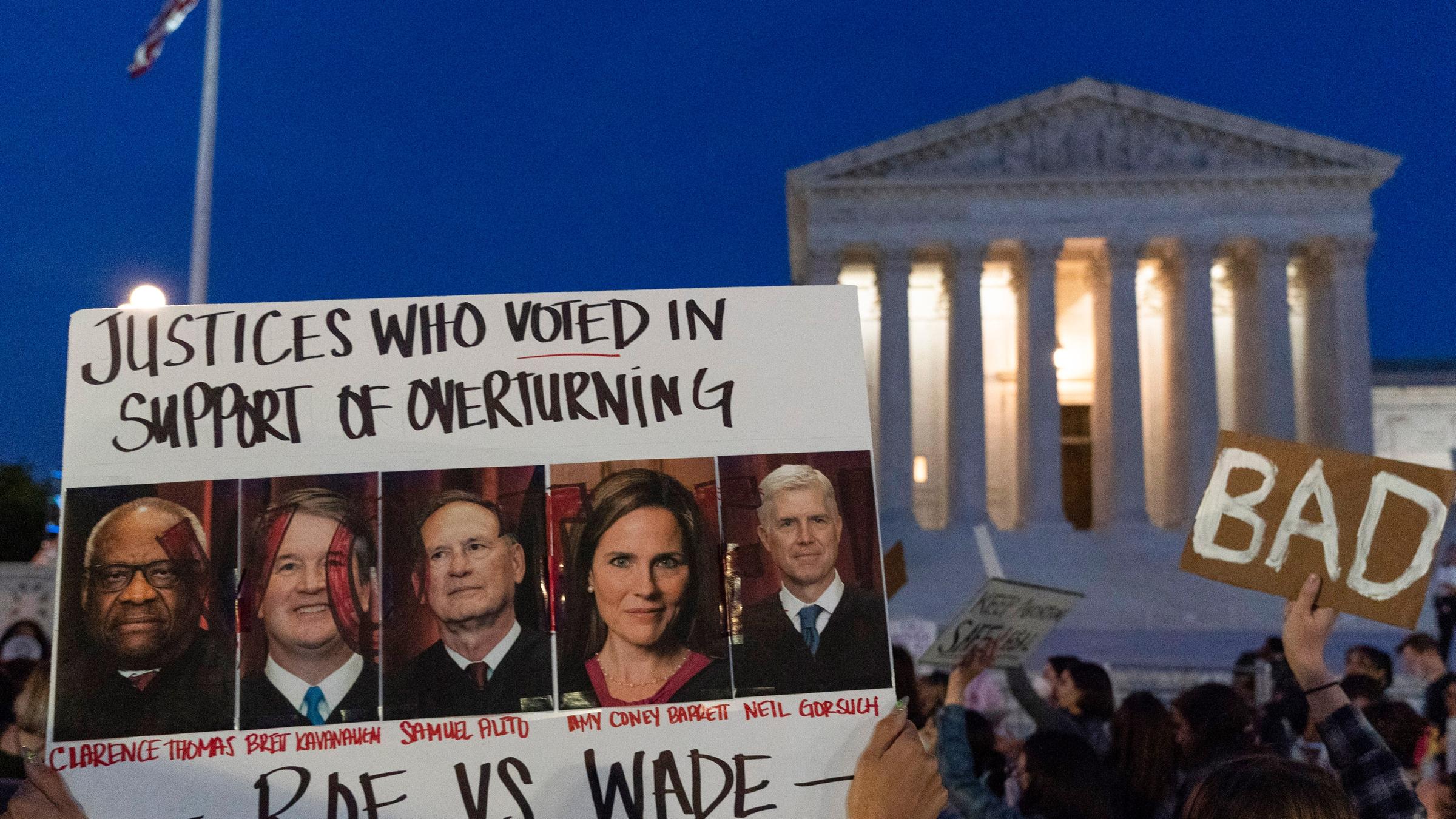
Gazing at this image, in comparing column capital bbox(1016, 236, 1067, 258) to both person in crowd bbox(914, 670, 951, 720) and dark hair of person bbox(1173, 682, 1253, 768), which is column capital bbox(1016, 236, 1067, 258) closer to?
person in crowd bbox(914, 670, 951, 720)

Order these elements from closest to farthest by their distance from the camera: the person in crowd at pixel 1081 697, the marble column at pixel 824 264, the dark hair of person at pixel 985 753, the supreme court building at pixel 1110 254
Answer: the dark hair of person at pixel 985 753
the person in crowd at pixel 1081 697
the supreme court building at pixel 1110 254
the marble column at pixel 824 264

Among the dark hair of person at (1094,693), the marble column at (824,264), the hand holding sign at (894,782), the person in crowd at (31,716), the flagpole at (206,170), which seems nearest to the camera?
the hand holding sign at (894,782)

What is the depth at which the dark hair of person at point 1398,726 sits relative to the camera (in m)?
6.38

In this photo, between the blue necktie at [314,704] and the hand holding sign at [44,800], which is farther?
the blue necktie at [314,704]

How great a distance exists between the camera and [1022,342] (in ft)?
140

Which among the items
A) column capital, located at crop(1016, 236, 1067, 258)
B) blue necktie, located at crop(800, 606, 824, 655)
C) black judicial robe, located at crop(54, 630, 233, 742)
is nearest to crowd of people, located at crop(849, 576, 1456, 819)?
blue necktie, located at crop(800, 606, 824, 655)

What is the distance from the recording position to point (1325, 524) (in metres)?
4.20

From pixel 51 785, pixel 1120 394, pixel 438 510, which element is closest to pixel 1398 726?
pixel 438 510

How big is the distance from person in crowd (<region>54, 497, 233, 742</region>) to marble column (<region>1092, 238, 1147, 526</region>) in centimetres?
4038

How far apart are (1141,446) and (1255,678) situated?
1099 inches

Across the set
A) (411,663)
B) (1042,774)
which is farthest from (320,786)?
(1042,774)

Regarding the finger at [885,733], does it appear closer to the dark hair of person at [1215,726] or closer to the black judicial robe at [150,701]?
the black judicial robe at [150,701]

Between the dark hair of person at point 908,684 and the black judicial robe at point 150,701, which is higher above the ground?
the black judicial robe at point 150,701

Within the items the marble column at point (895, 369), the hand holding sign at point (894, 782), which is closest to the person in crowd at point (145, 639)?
the hand holding sign at point (894, 782)
